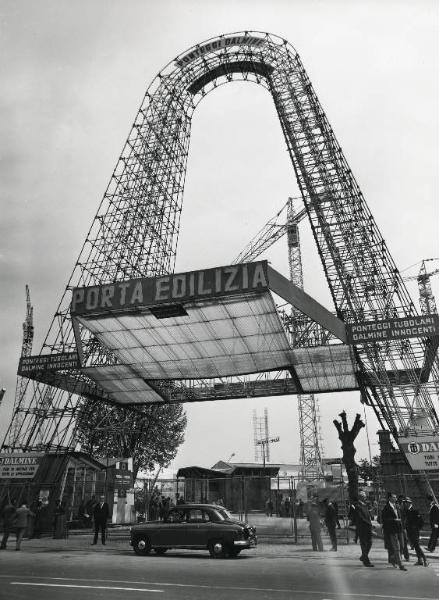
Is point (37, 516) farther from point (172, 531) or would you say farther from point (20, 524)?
point (172, 531)

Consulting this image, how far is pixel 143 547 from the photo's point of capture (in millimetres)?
15664

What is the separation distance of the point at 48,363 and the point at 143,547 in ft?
48.2

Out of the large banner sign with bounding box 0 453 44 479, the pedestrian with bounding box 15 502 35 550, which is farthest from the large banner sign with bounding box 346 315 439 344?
the large banner sign with bounding box 0 453 44 479

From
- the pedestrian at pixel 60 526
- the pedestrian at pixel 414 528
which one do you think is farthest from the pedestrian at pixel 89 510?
the pedestrian at pixel 414 528

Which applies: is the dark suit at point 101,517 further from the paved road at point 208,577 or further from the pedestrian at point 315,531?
the pedestrian at point 315,531

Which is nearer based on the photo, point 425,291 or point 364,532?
point 364,532

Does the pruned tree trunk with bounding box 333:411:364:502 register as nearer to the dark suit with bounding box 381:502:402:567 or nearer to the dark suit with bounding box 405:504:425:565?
the dark suit with bounding box 405:504:425:565

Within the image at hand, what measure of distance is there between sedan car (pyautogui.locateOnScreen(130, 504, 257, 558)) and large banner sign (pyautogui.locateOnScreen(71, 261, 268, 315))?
8.44 m

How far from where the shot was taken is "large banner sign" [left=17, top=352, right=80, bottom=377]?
88.8ft

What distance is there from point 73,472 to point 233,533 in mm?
13706

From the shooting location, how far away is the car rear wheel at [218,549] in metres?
14.7

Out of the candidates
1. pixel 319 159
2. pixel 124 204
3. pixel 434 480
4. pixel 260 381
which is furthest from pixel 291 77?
pixel 434 480

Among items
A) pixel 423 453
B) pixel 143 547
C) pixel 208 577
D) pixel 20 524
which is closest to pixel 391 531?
pixel 208 577

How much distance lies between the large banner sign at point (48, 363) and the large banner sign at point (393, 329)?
1439 cm
